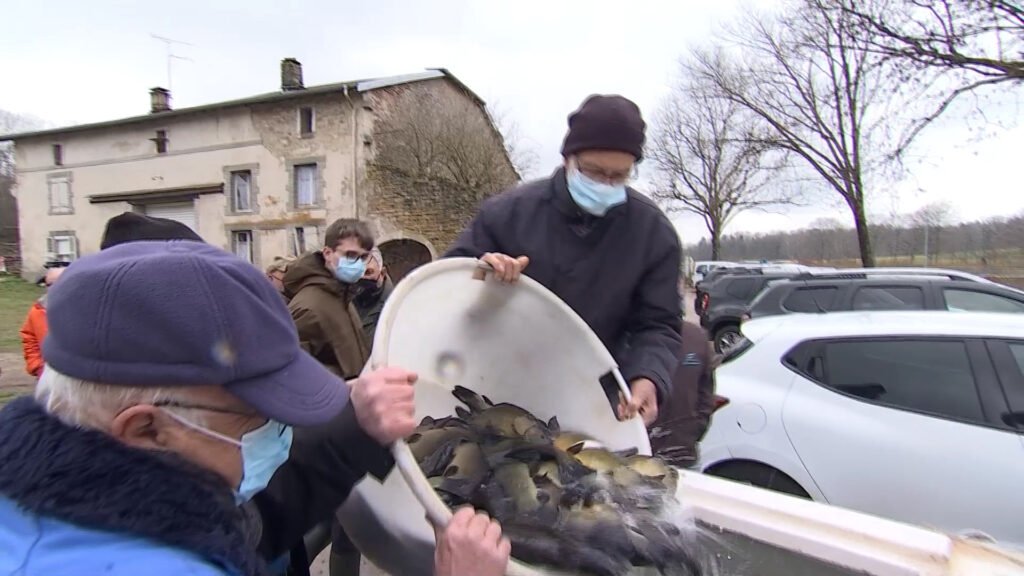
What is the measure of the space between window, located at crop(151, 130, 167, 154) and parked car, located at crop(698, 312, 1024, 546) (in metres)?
29.8

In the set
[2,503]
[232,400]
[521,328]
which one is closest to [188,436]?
[232,400]

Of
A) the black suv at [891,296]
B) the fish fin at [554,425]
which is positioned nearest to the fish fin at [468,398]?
the fish fin at [554,425]

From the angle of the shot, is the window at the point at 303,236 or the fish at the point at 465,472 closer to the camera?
the fish at the point at 465,472

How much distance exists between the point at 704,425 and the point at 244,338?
3159 mm

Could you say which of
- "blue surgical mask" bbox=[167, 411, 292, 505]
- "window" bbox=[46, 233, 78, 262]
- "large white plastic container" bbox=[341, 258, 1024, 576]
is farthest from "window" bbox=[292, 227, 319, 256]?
"blue surgical mask" bbox=[167, 411, 292, 505]

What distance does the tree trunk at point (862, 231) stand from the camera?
1733 centimetres

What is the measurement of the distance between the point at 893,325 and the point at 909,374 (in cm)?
35

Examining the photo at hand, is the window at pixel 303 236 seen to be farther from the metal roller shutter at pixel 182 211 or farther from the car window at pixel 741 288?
the car window at pixel 741 288

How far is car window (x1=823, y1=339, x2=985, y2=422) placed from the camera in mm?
3346

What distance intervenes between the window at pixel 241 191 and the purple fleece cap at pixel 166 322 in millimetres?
27051

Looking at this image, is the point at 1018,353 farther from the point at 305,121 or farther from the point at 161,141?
the point at 161,141

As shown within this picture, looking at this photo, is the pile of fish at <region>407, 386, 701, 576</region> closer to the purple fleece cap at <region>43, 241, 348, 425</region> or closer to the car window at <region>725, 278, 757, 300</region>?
the purple fleece cap at <region>43, 241, 348, 425</region>

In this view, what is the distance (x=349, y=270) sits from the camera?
338 cm

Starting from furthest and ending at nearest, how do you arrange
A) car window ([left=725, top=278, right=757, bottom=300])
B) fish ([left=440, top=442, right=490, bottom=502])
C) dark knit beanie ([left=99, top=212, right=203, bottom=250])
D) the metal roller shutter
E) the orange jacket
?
the metal roller shutter → car window ([left=725, top=278, right=757, bottom=300]) → the orange jacket → dark knit beanie ([left=99, top=212, right=203, bottom=250]) → fish ([left=440, top=442, right=490, bottom=502])
